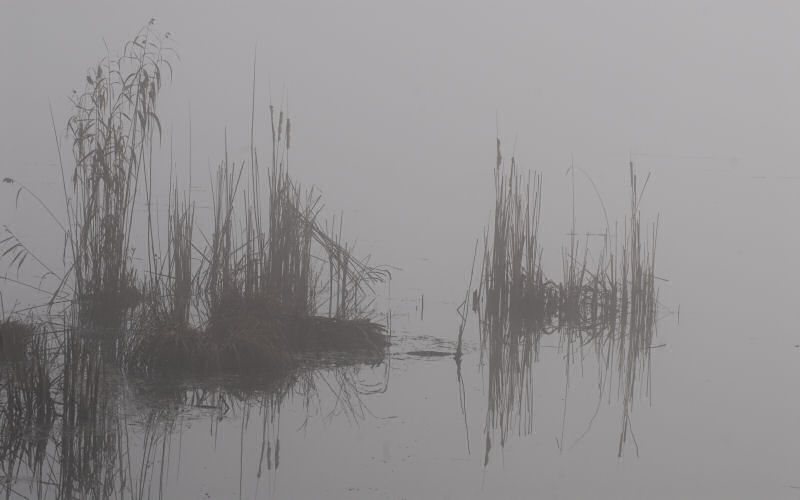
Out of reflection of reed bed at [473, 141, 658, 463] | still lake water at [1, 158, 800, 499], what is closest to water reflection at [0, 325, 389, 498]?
still lake water at [1, 158, 800, 499]

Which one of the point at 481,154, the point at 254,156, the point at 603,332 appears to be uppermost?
the point at 481,154

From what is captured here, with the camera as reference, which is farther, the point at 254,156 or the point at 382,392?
the point at 254,156

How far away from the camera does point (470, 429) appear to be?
278 cm

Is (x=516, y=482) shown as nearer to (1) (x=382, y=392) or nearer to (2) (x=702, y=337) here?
→ (1) (x=382, y=392)

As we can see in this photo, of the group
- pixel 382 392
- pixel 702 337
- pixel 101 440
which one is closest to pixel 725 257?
pixel 702 337

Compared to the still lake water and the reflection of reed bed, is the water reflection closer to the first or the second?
the still lake water

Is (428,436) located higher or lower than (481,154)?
lower

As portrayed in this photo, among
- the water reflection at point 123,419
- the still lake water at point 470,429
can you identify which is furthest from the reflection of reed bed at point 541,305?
the water reflection at point 123,419

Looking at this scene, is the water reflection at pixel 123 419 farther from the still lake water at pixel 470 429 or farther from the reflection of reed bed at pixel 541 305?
the reflection of reed bed at pixel 541 305

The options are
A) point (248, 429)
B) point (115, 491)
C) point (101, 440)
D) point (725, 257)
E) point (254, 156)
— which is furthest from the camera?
point (725, 257)

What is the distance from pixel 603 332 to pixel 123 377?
6.62ft

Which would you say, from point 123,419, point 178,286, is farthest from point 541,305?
point 123,419

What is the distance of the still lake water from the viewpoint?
7.54 feet

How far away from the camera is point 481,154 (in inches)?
433
